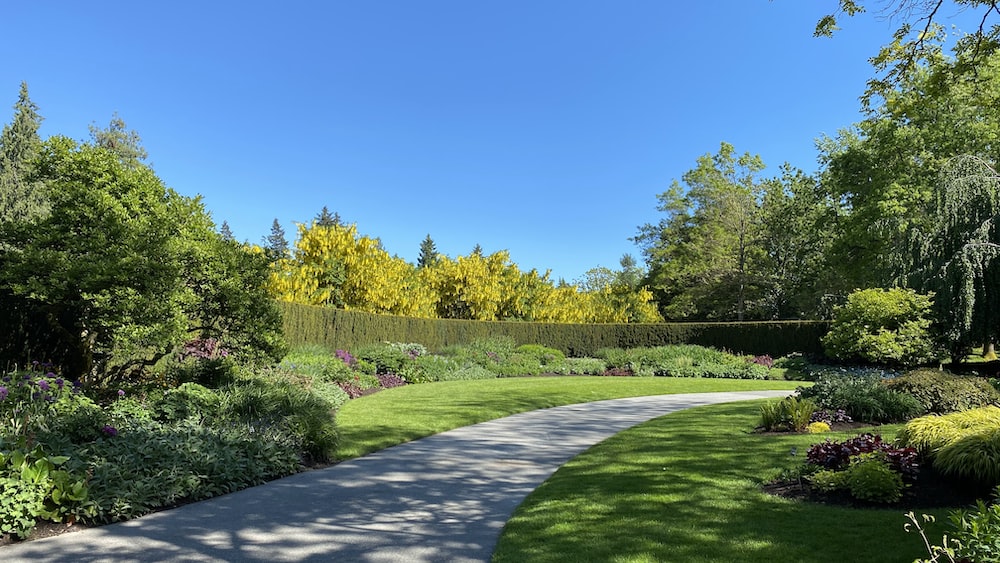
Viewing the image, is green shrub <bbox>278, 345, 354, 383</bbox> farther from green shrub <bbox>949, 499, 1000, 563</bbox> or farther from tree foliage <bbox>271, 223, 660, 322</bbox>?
green shrub <bbox>949, 499, 1000, 563</bbox>

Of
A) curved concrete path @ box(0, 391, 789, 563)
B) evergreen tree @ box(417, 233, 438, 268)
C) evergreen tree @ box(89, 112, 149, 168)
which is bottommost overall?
curved concrete path @ box(0, 391, 789, 563)

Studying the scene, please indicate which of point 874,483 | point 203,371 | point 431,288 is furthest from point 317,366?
point 431,288

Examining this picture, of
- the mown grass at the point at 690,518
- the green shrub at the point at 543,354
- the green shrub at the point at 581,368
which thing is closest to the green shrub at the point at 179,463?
the mown grass at the point at 690,518

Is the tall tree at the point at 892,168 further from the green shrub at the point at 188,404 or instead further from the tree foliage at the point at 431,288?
the green shrub at the point at 188,404

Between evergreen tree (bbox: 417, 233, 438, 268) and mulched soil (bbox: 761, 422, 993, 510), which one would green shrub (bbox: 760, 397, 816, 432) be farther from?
evergreen tree (bbox: 417, 233, 438, 268)

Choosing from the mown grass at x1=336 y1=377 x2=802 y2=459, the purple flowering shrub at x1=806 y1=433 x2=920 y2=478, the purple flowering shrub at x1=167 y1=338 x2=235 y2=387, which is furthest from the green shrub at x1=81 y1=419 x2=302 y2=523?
the purple flowering shrub at x1=806 y1=433 x2=920 y2=478

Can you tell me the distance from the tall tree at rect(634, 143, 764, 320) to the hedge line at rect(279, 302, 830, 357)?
800cm

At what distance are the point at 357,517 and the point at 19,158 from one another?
36430mm

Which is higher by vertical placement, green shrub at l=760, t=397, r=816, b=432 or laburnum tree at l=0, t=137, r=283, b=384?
laburnum tree at l=0, t=137, r=283, b=384

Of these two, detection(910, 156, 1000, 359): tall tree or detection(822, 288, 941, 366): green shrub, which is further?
detection(822, 288, 941, 366): green shrub

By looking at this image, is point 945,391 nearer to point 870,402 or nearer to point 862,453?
point 870,402

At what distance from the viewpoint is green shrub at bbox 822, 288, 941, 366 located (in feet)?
55.3

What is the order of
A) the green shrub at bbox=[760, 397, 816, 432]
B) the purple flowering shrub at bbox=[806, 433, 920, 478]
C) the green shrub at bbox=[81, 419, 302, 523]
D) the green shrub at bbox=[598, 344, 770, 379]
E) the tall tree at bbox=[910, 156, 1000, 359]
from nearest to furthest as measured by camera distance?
the green shrub at bbox=[81, 419, 302, 523] → the purple flowering shrub at bbox=[806, 433, 920, 478] → the green shrub at bbox=[760, 397, 816, 432] → the tall tree at bbox=[910, 156, 1000, 359] → the green shrub at bbox=[598, 344, 770, 379]

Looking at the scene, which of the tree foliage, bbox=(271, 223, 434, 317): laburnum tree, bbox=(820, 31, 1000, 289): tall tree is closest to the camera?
bbox=(820, 31, 1000, 289): tall tree
